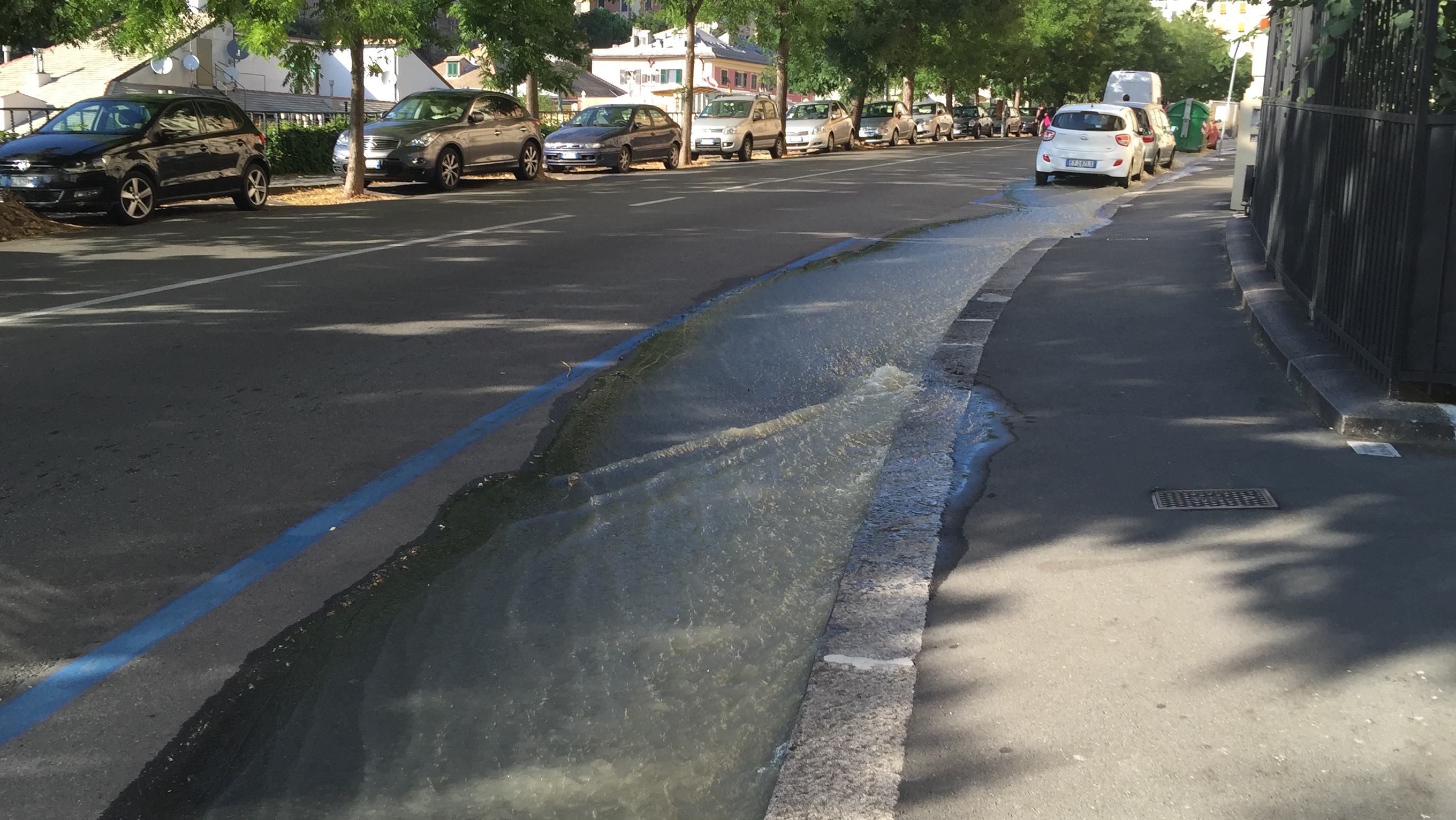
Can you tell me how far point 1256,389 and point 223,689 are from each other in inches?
206

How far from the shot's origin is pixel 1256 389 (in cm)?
675

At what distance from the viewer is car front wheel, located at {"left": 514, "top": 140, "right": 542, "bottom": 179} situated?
79.4 ft

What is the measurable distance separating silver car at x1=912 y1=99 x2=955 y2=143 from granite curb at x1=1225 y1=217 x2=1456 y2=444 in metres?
44.5

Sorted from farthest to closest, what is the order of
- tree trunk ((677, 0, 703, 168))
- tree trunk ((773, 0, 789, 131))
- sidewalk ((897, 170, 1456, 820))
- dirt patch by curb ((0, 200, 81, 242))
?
tree trunk ((773, 0, 789, 131)), tree trunk ((677, 0, 703, 168)), dirt patch by curb ((0, 200, 81, 242)), sidewalk ((897, 170, 1456, 820))

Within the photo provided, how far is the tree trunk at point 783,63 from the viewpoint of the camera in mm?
39156

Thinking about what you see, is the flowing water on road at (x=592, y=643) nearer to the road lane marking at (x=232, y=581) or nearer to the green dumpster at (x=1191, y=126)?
the road lane marking at (x=232, y=581)

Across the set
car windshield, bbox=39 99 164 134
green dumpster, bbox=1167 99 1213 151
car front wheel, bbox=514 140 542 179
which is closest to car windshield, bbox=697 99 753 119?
car front wheel, bbox=514 140 542 179

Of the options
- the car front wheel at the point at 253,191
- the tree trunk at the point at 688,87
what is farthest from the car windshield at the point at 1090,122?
the car front wheel at the point at 253,191

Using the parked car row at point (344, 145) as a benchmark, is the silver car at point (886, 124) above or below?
above

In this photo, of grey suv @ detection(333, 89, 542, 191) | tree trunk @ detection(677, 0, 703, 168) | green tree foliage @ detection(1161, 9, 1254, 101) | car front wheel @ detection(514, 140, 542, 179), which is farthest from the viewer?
green tree foliage @ detection(1161, 9, 1254, 101)

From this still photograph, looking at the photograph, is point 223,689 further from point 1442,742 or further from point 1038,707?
point 1442,742

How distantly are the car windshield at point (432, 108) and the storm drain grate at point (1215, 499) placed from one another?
19.3m

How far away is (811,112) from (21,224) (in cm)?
2880

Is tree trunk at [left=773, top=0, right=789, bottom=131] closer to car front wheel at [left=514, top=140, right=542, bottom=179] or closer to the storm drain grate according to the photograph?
car front wheel at [left=514, top=140, right=542, bottom=179]
